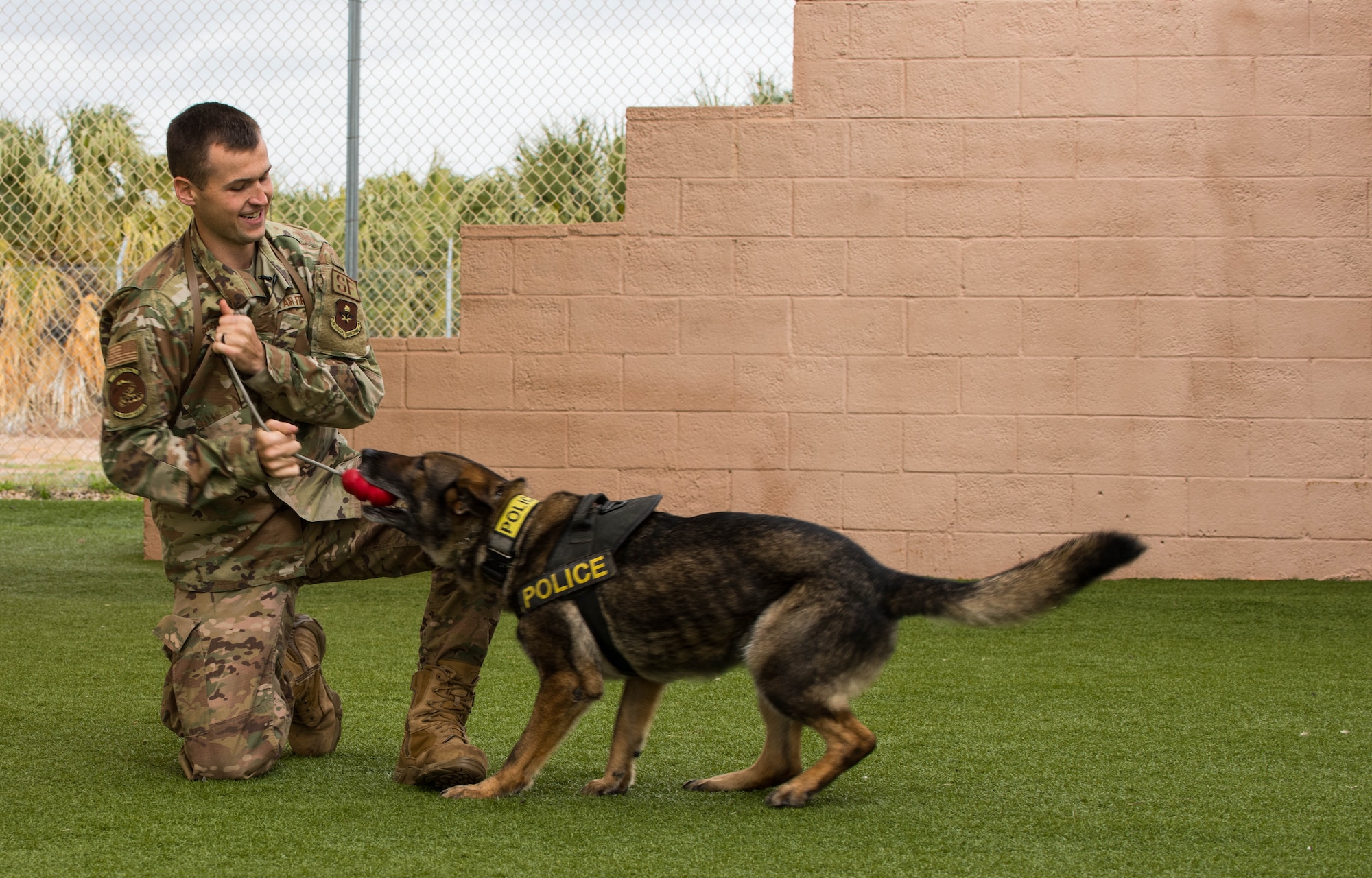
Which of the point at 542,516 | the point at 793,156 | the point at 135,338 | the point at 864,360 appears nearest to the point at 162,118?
the point at 793,156

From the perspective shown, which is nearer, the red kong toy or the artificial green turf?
the artificial green turf

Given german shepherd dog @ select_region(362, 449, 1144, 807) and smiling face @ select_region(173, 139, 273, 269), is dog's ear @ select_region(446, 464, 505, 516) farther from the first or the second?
smiling face @ select_region(173, 139, 273, 269)

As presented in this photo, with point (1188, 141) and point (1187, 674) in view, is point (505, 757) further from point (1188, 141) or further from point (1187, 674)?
point (1188, 141)

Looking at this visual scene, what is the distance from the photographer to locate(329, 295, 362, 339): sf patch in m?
3.68

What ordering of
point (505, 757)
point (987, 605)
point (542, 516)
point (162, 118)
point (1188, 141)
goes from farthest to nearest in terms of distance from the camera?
point (162, 118)
point (1188, 141)
point (505, 757)
point (542, 516)
point (987, 605)

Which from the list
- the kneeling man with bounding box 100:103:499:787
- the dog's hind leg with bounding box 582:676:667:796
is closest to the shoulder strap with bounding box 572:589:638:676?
the dog's hind leg with bounding box 582:676:667:796

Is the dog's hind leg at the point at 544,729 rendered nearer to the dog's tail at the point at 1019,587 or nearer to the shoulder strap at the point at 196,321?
the dog's tail at the point at 1019,587

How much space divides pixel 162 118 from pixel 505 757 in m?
5.83

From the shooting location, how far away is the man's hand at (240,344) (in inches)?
128

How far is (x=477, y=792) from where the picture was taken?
314cm

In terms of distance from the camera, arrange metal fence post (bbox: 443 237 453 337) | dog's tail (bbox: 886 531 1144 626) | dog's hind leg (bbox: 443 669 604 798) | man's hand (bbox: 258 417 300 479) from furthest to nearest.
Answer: metal fence post (bbox: 443 237 453 337), man's hand (bbox: 258 417 300 479), dog's hind leg (bbox: 443 669 604 798), dog's tail (bbox: 886 531 1144 626)

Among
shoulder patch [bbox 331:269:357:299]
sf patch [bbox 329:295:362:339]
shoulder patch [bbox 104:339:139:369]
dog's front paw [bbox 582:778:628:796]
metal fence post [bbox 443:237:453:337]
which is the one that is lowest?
dog's front paw [bbox 582:778:628:796]

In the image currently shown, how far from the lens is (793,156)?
691 centimetres

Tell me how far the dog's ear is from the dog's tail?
41.6 inches
